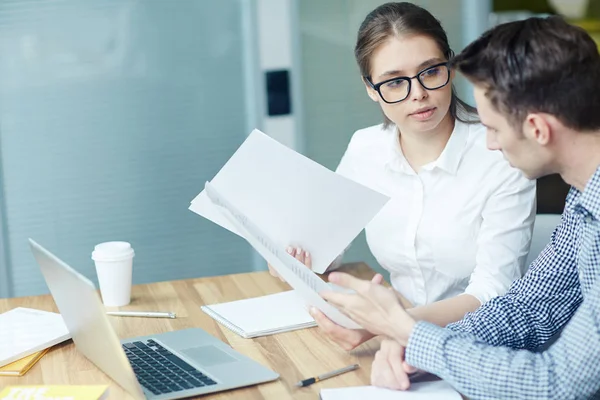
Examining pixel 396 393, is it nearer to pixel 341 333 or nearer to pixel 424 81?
pixel 341 333

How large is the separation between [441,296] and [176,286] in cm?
62

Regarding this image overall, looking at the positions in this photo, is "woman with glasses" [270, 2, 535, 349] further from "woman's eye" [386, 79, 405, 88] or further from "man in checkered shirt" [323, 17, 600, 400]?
"man in checkered shirt" [323, 17, 600, 400]

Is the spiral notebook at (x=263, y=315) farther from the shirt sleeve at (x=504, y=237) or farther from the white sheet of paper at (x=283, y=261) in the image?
the shirt sleeve at (x=504, y=237)

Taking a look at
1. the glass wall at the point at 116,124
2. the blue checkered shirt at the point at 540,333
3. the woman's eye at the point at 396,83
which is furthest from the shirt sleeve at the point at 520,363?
the glass wall at the point at 116,124

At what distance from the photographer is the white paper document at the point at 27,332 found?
1545 mm

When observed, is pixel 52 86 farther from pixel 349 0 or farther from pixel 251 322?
pixel 251 322

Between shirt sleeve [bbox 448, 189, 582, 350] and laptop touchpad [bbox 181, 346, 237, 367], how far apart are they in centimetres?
41

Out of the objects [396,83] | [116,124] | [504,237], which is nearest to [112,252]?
[396,83]

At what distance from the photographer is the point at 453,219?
192 centimetres

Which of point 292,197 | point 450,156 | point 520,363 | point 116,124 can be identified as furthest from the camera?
point 116,124

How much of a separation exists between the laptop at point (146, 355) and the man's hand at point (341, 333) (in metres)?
0.13

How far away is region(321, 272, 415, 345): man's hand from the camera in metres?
1.38

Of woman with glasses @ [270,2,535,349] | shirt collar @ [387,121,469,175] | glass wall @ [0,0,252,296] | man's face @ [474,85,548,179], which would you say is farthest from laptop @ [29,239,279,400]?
glass wall @ [0,0,252,296]

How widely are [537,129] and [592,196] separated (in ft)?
0.44
